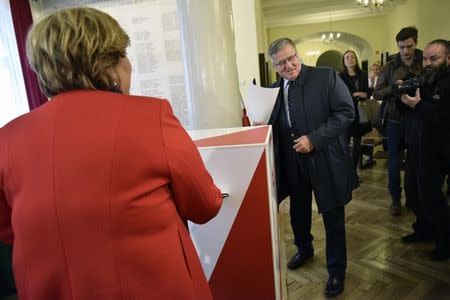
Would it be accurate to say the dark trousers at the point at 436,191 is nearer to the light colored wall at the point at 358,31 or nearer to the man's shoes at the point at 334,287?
the man's shoes at the point at 334,287

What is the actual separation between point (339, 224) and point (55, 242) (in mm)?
1430

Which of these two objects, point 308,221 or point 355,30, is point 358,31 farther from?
point 308,221

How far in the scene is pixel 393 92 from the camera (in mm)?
2023

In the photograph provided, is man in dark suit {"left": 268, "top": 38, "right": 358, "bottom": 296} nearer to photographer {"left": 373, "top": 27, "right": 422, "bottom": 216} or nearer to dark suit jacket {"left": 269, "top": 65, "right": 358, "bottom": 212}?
dark suit jacket {"left": 269, "top": 65, "right": 358, "bottom": 212}

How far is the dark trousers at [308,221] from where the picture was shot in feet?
5.74

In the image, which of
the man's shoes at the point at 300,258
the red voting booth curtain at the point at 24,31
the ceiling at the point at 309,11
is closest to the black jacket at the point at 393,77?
the man's shoes at the point at 300,258

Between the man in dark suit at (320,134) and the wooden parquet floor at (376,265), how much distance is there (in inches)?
6.3

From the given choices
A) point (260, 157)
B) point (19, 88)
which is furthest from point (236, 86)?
point (19, 88)

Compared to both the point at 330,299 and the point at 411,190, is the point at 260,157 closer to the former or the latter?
the point at 330,299

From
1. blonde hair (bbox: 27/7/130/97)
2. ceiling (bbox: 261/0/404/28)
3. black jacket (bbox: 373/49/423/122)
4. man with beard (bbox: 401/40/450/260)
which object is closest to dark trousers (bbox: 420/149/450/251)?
man with beard (bbox: 401/40/450/260)

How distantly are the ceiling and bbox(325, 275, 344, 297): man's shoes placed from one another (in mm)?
6115

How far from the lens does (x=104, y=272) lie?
2.31 ft

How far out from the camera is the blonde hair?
0.65 metres

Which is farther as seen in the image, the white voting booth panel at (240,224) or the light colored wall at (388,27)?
the light colored wall at (388,27)
